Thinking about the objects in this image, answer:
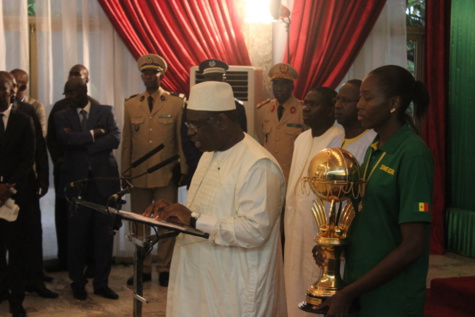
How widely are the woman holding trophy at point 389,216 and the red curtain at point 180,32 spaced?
14.1 feet

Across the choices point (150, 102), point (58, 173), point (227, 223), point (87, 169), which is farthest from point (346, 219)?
point (58, 173)

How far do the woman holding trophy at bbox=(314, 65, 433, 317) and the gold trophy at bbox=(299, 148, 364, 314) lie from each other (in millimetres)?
37

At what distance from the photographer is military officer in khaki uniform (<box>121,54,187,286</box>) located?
5625 mm

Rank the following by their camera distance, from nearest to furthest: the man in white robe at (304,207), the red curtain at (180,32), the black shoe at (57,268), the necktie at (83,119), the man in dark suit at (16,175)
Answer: the man in white robe at (304,207) < the man in dark suit at (16,175) < the necktie at (83,119) < the black shoe at (57,268) < the red curtain at (180,32)

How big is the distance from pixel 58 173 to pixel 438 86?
384 centimetres

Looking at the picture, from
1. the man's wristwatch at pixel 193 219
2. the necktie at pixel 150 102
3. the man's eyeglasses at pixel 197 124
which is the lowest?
the man's wristwatch at pixel 193 219

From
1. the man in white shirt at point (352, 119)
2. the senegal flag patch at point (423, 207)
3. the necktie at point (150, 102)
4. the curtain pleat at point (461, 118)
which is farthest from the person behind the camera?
the curtain pleat at point (461, 118)

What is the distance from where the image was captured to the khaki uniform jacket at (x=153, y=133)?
5.61 m

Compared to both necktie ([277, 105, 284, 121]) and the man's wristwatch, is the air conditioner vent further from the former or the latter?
the man's wristwatch

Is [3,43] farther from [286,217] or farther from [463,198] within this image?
[463,198]

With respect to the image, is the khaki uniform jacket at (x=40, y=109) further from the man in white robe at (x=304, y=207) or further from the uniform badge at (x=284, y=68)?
the man in white robe at (x=304, y=207)

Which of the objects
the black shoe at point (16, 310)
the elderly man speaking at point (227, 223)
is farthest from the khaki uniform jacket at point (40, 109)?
the elderly man speaking at point (227, 223)

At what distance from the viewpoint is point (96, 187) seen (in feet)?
16.9

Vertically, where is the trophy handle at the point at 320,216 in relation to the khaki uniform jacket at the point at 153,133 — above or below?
below
